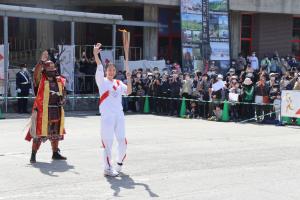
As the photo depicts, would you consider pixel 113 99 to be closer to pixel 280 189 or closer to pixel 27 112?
pixel 280 189

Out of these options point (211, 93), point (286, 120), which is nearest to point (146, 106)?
point (211, 93)

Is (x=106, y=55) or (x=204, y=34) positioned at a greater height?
(x=204, y=34)

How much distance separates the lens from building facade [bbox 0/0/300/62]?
101 ft

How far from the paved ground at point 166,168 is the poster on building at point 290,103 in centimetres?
258

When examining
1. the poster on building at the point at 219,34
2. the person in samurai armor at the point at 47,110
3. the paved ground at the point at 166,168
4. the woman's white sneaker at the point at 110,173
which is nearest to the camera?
the paved ground at the point at 166,168

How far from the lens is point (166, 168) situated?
1044 cm

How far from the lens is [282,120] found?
66.0ft

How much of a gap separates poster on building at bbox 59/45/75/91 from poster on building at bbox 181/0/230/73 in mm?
7421

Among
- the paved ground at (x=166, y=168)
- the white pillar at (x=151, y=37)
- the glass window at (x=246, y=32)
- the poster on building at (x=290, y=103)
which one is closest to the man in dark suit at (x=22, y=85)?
the paved ground at (x=166, y=168)

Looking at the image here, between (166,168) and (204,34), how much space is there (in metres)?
20.2

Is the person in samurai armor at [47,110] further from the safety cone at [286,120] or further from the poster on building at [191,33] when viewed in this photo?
the poster on building at [191,33]

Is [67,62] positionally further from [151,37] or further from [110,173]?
[110,173]

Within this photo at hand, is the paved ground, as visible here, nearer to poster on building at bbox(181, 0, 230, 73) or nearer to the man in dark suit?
the man in dark suit

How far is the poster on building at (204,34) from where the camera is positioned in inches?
1148
